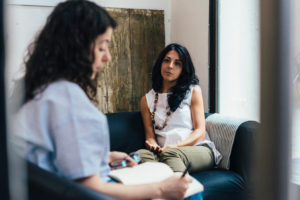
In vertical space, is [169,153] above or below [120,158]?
below

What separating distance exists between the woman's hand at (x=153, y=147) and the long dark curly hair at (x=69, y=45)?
53.4 inches

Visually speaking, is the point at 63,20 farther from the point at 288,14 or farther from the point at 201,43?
the point at 201,43

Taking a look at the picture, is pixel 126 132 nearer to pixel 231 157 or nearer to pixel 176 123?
pixel 176 123

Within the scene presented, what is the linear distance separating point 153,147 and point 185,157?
0.26 m

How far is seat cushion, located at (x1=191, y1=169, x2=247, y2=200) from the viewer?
205cm

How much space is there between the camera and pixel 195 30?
311cm

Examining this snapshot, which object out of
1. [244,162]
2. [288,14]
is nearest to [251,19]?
[244,162]

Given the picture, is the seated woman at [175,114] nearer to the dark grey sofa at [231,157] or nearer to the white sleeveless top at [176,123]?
the white sleeveless top at [176,123]

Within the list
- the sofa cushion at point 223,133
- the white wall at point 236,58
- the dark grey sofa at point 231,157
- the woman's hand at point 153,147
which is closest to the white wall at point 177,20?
the white wall at point 236,58

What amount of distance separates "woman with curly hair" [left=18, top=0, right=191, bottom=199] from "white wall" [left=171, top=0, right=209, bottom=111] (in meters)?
2.06

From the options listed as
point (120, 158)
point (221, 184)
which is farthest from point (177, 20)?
point (120, 158)

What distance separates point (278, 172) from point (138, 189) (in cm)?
59

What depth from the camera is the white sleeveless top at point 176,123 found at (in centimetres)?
233

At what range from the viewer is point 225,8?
2924 millimetres
